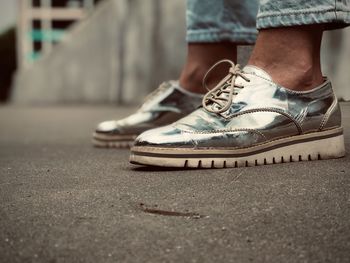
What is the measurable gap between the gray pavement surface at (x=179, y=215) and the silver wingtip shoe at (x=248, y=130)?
0.16 feet

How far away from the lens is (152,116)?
6.51ft

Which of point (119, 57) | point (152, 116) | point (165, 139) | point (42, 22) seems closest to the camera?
point (165, 139)

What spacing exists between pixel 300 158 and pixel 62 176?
61 cm

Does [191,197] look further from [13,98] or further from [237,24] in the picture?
[13,98]

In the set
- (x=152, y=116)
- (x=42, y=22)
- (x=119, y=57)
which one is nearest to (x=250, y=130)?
(x=152, y=116)

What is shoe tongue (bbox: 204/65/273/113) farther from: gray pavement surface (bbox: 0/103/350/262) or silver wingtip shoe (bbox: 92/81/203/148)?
silver wingtip shoe (bbox: 92/81/203/148)

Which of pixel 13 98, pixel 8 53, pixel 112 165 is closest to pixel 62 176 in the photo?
pixel 112 165

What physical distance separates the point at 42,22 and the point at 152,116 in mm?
25834

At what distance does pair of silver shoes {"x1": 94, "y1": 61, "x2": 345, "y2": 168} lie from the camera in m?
1.32

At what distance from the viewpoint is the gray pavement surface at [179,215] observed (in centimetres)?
75

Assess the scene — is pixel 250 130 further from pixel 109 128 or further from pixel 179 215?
pixel 109 128

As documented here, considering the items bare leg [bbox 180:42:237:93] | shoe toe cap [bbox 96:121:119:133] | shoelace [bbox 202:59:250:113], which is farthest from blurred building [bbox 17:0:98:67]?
shoelace [bbox 202:59:250:113]

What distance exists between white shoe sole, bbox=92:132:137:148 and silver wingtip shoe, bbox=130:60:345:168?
2.12ft

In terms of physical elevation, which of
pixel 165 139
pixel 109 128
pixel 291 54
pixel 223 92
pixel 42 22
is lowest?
pixel 42 22
